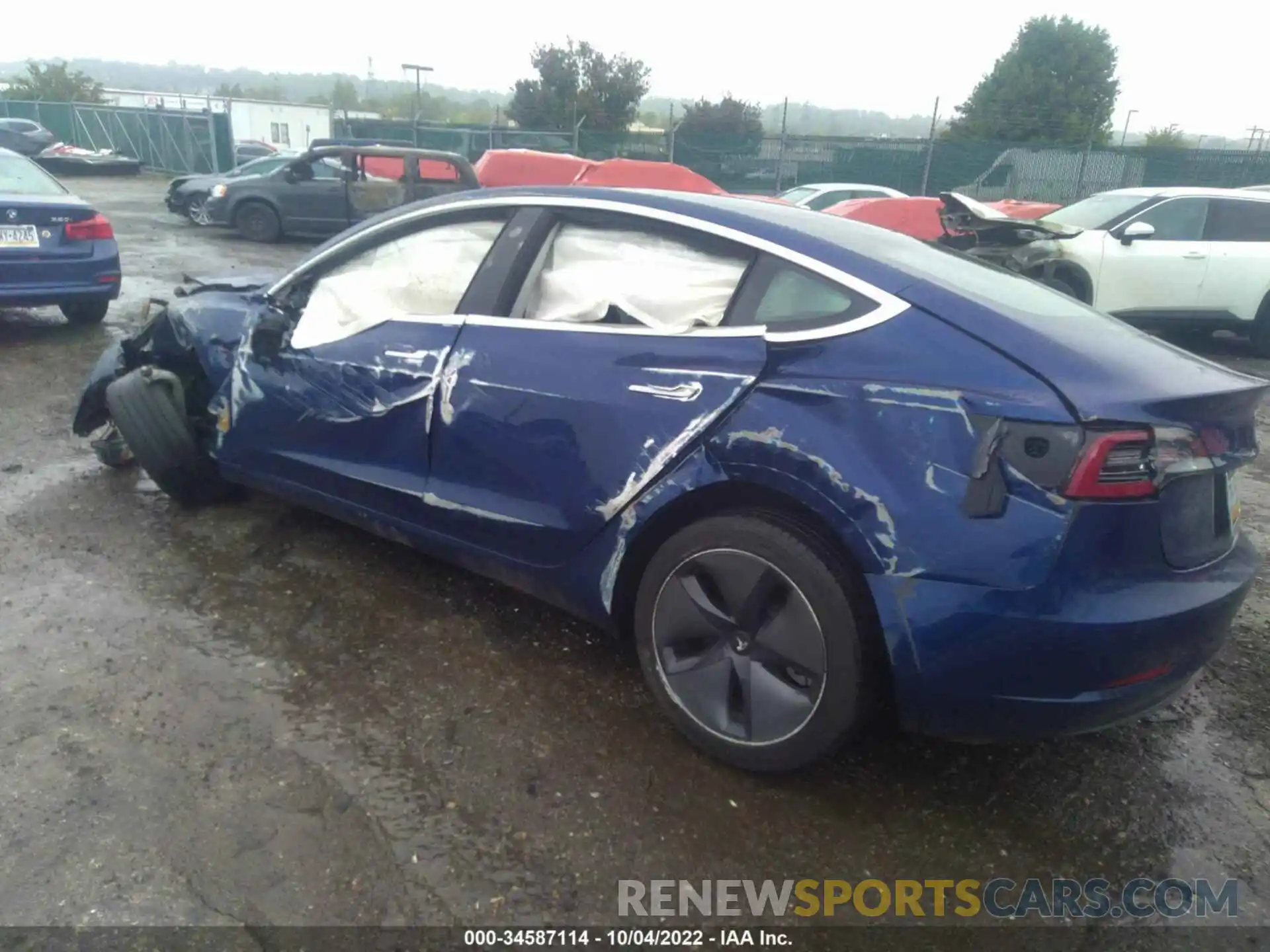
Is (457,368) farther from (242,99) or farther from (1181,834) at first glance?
(242,99)

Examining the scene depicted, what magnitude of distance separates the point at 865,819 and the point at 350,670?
1683mm

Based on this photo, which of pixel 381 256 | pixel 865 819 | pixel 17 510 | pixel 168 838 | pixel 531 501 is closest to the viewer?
pixel 168 838

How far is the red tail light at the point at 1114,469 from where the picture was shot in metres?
2.15

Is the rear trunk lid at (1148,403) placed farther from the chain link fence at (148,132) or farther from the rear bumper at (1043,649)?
the chain link fence at (148,132)

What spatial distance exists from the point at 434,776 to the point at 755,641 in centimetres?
96

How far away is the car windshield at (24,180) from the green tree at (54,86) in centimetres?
4093

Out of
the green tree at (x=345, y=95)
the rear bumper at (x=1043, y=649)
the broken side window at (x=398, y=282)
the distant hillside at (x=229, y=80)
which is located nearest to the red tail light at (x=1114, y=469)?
the rear bumper at (x=1043, y=649)

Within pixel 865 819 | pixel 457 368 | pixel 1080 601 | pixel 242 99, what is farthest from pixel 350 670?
pixel 242 99

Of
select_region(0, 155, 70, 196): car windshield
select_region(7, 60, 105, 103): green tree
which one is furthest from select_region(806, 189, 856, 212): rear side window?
select_region(7, 60, 105, 103): green tree

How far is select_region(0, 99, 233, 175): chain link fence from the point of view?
29.1m

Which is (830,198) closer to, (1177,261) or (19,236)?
(1177,261)

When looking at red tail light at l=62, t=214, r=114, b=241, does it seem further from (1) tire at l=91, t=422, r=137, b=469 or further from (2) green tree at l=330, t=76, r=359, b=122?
(2) green tree at l=330, t=76, r=359, b=122

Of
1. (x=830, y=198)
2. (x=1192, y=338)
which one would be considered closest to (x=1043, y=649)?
(x=1192, y=338)

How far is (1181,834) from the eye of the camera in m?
2.56
